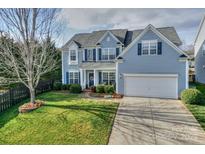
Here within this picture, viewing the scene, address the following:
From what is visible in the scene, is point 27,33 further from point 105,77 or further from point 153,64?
point 153,64

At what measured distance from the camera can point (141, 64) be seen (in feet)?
53.8

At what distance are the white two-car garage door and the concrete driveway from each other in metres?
3.01

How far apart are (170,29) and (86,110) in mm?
14540

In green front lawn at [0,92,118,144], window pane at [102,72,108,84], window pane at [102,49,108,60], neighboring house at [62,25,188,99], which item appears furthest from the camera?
window pane at [102,49,108,60]

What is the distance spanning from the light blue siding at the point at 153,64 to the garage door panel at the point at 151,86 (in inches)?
18.6

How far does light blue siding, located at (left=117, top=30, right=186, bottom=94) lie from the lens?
15.2 m

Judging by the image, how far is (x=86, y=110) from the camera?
11.6 meters

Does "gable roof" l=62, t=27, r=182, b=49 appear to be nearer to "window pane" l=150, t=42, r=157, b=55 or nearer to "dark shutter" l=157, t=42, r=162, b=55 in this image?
"dark shutter" l=157, t=42, r=162, b=55

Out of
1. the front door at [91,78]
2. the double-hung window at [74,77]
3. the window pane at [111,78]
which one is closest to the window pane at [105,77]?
the window pane at [111,78]

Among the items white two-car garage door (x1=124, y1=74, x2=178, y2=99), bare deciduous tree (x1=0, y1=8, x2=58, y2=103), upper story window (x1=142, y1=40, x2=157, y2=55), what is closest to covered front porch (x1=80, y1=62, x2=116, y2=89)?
white two-car garage door (x1=124, y1=74, x2=178, y2=99)

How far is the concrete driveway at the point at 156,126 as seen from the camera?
7.63 meters

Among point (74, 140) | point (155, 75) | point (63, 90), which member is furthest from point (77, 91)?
point (74, 140)

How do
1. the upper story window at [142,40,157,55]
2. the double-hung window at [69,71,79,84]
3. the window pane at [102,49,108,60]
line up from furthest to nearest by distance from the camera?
the double-hung window at [69,71,79,84], the window pane at [102,49,108,60], the upper story window at [142,40,157,55]
